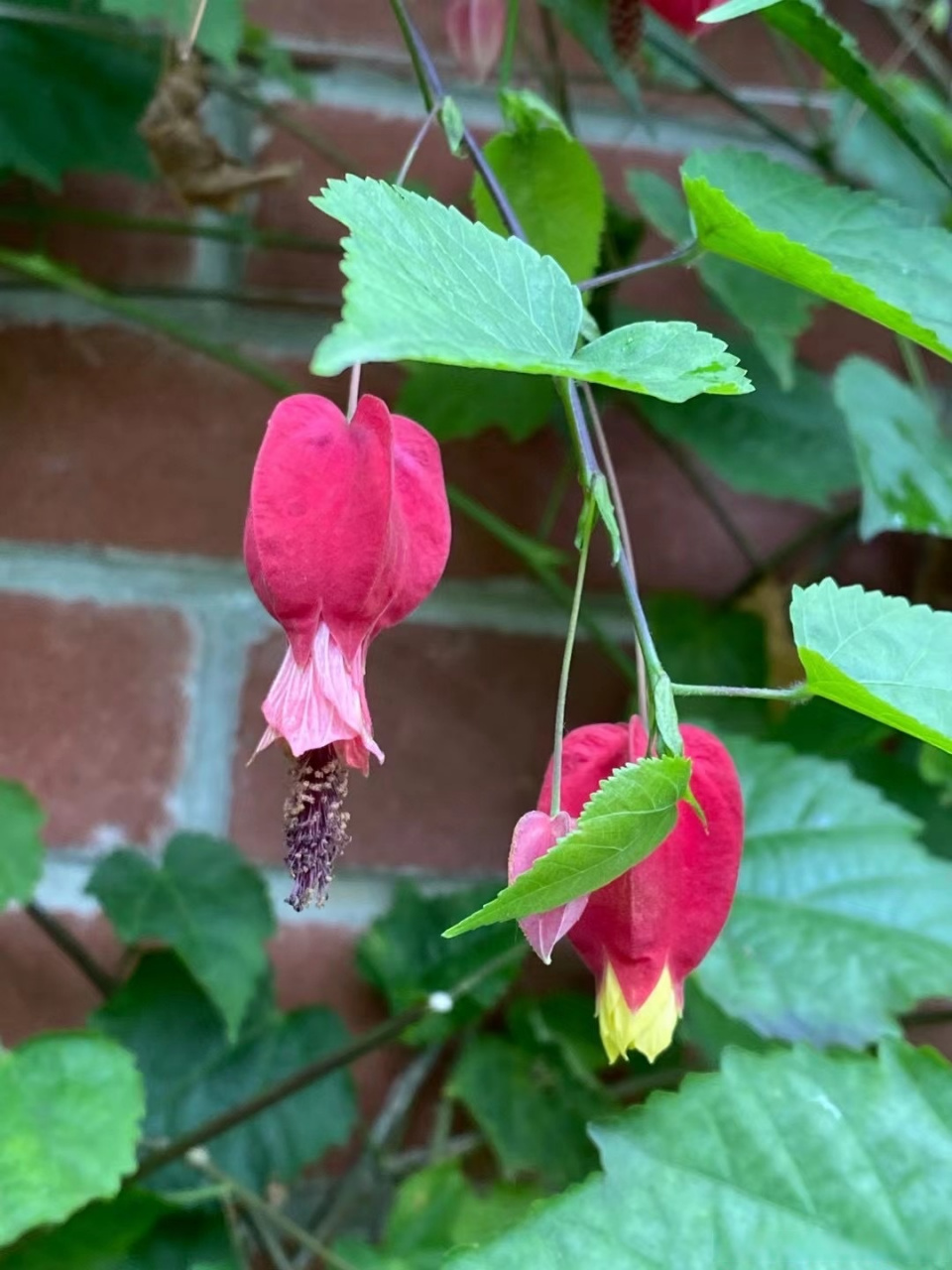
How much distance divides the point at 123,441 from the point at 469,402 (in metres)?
0.15

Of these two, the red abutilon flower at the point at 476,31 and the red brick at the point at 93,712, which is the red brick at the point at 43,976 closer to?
the red brick at the point at 93,712

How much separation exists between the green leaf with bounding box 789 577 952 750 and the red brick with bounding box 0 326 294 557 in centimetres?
33

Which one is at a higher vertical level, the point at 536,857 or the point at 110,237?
the point at 536,857

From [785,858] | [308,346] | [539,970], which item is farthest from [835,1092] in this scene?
[308,346]

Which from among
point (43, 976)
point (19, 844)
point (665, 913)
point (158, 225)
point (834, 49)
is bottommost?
point (43, 976)

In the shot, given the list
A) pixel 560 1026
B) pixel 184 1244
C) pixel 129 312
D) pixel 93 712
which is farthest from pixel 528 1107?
pixel 129 312

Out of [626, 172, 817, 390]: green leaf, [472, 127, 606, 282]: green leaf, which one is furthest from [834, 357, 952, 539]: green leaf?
[472, 127, 606, 282]: green leaf

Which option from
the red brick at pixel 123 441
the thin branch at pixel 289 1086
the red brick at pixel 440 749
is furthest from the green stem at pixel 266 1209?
the red brick at pixel 123 441

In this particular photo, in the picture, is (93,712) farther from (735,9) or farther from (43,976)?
(735,9)

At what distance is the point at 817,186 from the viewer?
31 centimetres

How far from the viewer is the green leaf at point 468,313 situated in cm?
16

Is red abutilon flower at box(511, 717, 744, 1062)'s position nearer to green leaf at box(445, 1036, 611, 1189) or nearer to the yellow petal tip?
the yellow petal tip

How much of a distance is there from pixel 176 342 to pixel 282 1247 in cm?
39

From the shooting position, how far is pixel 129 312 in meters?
0.45
